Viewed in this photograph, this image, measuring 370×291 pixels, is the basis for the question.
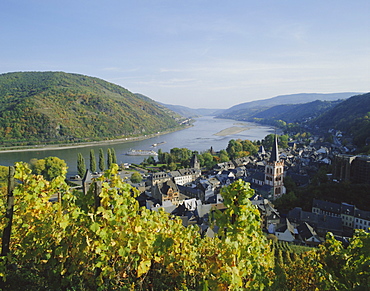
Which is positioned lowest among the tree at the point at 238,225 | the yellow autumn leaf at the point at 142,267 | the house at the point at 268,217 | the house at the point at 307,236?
the house at the point at 307,236

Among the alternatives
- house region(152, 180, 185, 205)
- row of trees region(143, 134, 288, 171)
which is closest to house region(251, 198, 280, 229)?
house region(152, 180, 185, 205)

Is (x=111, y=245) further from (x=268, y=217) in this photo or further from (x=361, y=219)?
(x=361, y=219)

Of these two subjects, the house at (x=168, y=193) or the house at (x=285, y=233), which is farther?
the house at (x=168, y=193)

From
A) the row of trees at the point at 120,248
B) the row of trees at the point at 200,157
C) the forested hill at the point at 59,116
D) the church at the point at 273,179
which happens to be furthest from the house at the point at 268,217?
the forested hill at the point at 59,116

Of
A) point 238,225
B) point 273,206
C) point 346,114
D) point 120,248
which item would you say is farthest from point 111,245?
point 346,114

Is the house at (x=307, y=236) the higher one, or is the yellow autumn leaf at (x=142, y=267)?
the yellow autumn leaf at (x=142, y=267)

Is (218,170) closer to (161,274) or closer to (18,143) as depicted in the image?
(161,274)

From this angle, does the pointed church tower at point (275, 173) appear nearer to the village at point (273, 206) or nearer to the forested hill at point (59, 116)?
the village at point (273, 206)

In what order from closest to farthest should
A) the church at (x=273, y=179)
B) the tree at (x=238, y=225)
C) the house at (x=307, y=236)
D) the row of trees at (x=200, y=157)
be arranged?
the tree at (x=238, y=225) < the house at (x=307, y=236) < the church at (x=273, y=179) < the row of trees at (x=200, y=157)
